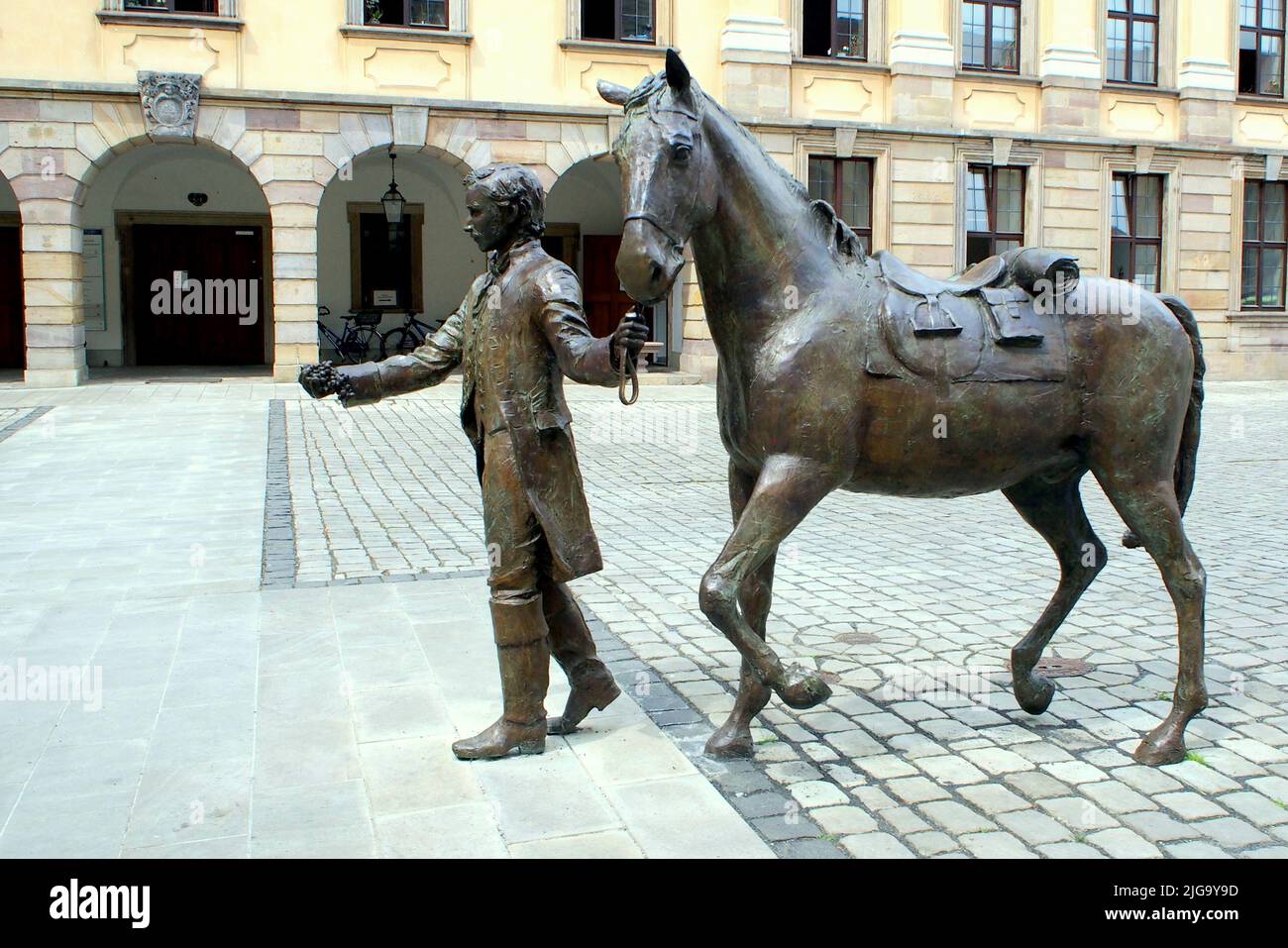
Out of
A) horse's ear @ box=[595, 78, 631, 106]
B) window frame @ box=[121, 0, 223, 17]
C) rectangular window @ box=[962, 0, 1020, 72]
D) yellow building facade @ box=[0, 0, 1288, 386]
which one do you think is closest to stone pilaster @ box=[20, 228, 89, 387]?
yellow building facade @ box=[0, 0, 1288, 386]

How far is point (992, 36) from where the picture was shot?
22.4 metres

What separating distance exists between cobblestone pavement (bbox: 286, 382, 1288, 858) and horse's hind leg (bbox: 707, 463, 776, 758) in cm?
10

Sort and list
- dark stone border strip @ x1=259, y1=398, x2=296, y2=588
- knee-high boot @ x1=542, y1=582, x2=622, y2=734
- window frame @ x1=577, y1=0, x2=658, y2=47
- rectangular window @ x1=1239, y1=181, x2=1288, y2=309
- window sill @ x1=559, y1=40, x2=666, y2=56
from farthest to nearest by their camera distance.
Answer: rectangular window @ x1=1239, y1=181, x2=1288, y2=309
window frame @ x1=577, y1=0, x2=658, y2=47
window sill @ x1=559, y1=40, x2=666, y2=56
dark stone border strip @ x1=259, y1=398, x2=296, y2=588
knee-high boot @ x1=542, y1=582, x2=622, y2=734

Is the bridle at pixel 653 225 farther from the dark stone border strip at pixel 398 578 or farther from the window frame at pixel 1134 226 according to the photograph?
the window frame at pixel 1134 226

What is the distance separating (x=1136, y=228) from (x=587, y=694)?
22.1 m

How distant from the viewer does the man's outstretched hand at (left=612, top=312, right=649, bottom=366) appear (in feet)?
11.5

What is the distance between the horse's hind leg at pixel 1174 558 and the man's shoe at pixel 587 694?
1847 mm

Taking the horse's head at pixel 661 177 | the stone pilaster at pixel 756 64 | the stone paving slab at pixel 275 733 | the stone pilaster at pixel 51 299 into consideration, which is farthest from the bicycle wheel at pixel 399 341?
the horse's head at pixel 661 177

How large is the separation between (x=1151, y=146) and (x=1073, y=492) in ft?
69.1

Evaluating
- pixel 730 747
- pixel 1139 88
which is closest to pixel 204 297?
pixel 1139 88

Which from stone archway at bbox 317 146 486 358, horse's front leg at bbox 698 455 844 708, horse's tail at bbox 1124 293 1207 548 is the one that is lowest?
horse's front leg at bbox 698 455 844 708

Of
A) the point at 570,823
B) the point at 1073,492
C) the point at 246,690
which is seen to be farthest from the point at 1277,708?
the point at 246,690

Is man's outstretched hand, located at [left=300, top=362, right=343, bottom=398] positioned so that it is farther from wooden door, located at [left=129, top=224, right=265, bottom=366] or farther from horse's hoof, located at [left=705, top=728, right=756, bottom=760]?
wooden door, located at [left=129, top=224, right=265, bottom=366]

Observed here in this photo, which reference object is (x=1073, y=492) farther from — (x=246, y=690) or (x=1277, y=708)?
(x=246, y=690)
